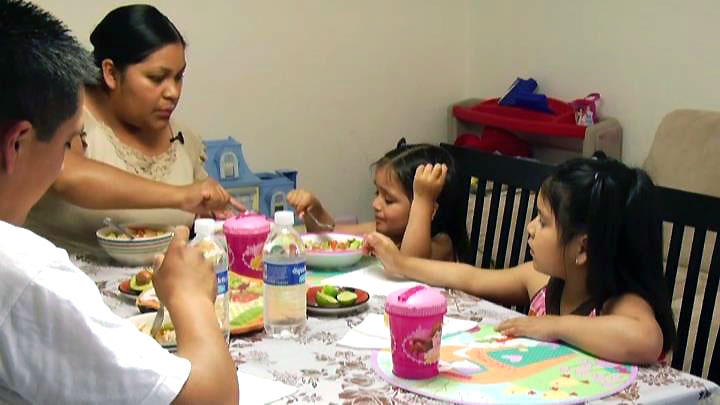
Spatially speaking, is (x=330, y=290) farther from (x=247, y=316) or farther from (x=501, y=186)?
(x=501, y=186)

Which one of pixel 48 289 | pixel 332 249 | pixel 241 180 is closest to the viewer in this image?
pixel 48 289

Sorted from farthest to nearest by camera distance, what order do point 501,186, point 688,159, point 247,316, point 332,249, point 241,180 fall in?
point 241,180, point 688,159, point 501,186, point 332,249, point 247,316

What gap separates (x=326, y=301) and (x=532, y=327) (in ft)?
1.27

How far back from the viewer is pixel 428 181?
6.49 feet

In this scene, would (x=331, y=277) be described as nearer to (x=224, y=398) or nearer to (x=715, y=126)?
(x=224, y=398)

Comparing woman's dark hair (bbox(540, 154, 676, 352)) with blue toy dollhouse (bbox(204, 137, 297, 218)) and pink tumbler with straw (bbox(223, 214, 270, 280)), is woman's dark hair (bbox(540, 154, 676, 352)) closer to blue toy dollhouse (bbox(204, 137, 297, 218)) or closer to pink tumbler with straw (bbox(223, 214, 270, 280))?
pink tumbler with straw (bbox(223, 214, 270, 280))

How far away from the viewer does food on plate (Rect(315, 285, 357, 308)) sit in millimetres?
1559

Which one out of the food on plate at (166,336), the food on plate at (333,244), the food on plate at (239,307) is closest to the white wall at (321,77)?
the food on plate at (333,244)

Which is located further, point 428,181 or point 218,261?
point 428,181

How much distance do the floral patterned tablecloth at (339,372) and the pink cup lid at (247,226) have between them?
0.90 ft

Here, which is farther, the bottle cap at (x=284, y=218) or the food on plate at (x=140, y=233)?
the food on plate at (x=140, y=233)

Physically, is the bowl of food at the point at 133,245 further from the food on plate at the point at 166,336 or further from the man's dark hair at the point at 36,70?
the man's dark hair at the point at 36,70

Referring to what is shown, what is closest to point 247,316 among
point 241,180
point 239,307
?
point 239,307

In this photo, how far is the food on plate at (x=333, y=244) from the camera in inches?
77.2
